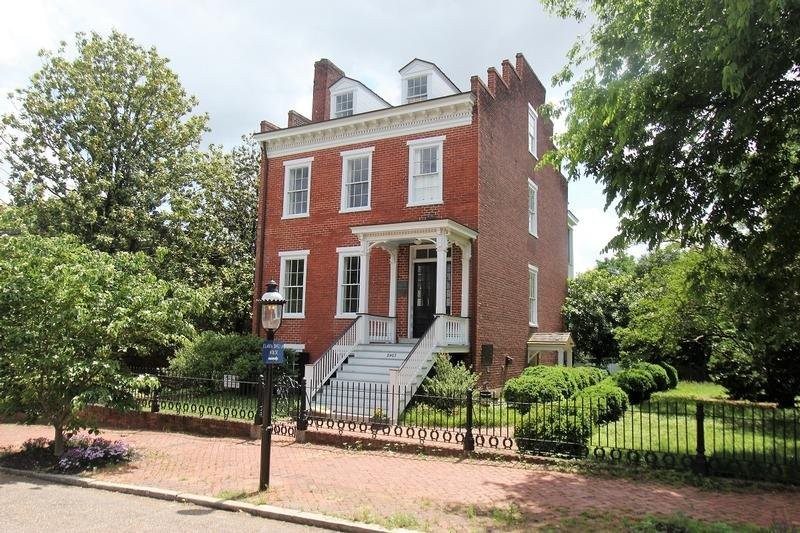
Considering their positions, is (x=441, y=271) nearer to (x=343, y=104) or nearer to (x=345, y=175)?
(x=345, y=175)

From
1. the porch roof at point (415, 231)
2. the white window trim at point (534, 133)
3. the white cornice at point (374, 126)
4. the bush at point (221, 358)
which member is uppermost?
the white window trim at point (534, 133)

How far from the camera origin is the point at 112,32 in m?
24.1

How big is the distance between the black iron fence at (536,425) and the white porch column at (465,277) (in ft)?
10.2

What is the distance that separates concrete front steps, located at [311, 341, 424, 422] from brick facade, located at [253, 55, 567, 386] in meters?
1.89

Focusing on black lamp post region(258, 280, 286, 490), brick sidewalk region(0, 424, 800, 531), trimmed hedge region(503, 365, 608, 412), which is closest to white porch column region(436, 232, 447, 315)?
trimmed hedge region(503, 365, 608, 412)

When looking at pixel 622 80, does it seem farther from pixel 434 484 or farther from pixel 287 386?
pixel 287 386

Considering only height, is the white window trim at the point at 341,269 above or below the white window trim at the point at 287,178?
below

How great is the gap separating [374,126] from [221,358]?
8.83 metres

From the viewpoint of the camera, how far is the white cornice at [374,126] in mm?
17656

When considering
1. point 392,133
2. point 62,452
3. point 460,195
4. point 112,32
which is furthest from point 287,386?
point 112,32

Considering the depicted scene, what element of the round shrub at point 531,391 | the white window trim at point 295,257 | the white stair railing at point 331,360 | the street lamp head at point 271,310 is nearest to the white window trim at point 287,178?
the white window trim at point 295,257

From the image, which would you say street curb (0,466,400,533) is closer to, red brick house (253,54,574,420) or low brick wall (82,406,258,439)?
low brick wall (82,406,258,439)

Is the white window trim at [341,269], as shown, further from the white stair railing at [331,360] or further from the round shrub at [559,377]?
the round shrub at [559,377]

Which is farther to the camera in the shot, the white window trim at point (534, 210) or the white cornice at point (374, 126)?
the white window trim at point (534, 210)
